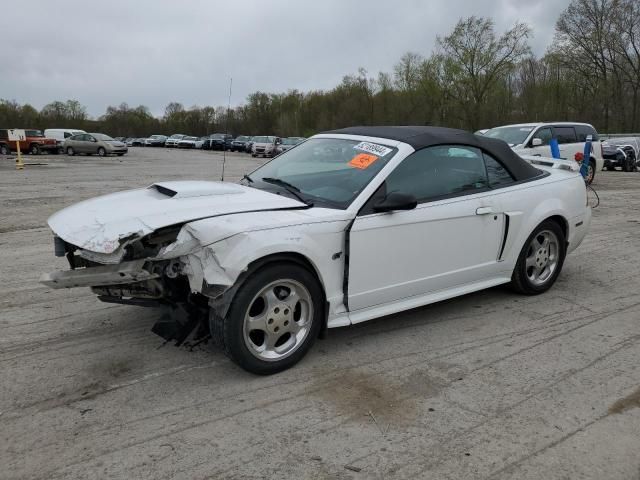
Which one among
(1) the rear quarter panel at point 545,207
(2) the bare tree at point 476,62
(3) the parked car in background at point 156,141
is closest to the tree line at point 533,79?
(2) the bare tree at point 476,62

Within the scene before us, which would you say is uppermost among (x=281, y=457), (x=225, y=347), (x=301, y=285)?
(x=301, y=285)

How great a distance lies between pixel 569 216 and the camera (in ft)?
17.6

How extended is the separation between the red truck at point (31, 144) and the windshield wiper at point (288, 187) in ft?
125

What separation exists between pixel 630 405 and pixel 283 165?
126 inches

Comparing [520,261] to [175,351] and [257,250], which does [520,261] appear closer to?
[257,250]

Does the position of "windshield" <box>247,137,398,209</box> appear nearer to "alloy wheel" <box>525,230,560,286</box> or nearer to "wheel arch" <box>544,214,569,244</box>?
"alloy wheel" <box>525,230,560,286</box>

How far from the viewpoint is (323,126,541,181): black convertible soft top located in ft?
14.4

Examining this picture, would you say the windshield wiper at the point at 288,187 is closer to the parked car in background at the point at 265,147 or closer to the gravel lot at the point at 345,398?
the gravel lot at the point at 345,398

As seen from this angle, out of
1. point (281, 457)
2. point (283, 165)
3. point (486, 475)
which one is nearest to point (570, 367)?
point (486, 475)

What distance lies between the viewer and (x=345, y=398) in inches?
131

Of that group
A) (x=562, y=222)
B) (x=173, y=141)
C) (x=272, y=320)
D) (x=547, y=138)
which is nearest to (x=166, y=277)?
(x=272, y=320)

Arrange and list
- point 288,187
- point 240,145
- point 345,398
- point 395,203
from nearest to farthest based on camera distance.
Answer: point 345,398 → point 395,203 → point 288,187 → point 240,145

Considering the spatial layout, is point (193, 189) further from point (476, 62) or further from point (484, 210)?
point (476, 62)

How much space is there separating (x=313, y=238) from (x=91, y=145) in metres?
38.9
